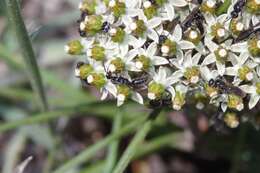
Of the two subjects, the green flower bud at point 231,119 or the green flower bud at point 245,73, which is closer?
the green flower bud at point 245,73

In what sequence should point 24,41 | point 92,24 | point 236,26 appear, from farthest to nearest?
point 24,41 → point 92,24 → point 236,26

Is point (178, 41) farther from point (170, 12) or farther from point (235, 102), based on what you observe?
point (235, 102)

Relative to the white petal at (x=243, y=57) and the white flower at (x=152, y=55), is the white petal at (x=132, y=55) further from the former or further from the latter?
the white petal at (x=243, y=57)

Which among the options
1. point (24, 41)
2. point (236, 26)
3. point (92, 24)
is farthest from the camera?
point (24, 41)

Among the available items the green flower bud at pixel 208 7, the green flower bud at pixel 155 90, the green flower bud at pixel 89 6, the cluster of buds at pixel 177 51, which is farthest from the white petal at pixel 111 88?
the green flower bud at pixel 208 7

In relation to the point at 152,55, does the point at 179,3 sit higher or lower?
higher

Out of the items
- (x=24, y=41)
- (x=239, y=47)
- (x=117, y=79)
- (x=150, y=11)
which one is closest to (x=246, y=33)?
(x=239, y=47)
